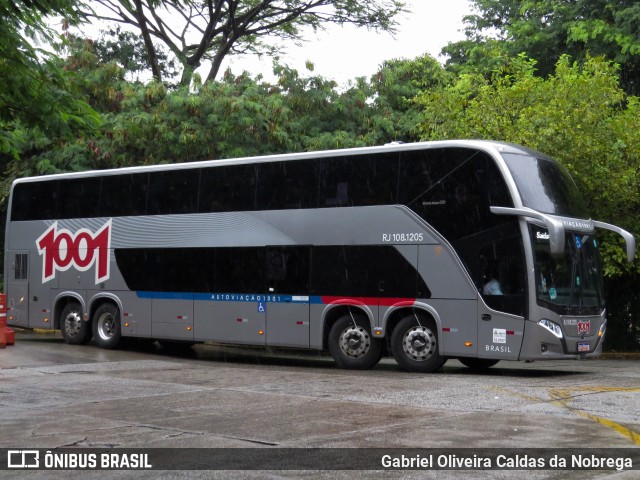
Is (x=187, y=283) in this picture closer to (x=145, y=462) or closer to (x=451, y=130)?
(x=451, y=130)

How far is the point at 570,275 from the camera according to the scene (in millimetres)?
17047

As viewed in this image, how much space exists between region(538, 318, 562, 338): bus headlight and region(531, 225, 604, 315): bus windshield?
0.80 ft

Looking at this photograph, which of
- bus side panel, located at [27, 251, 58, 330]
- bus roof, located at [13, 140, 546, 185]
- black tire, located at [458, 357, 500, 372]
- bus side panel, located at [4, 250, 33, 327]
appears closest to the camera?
bus roof, located at [13, 140, 546, 185]

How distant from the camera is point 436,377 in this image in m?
16.6

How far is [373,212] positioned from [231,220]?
354 cm

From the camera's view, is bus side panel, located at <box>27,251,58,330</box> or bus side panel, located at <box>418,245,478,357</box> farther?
bus side panel, located at <box>27,251,58,330</box>

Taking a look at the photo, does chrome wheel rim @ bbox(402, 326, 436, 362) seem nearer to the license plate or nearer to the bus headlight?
the bus headlight

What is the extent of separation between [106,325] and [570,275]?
11.3m

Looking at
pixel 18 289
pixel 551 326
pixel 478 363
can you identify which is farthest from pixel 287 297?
pixel 18 289

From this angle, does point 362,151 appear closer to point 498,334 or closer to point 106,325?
point 498,334

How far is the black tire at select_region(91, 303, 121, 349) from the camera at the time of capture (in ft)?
75.2

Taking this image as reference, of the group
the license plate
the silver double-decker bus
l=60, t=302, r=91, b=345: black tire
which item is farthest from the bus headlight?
l=60, t=302, r=91, b=345: black tire

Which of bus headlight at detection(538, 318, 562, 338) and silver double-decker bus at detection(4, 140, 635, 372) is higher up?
A: silver double-decker bus at detection(4, 140, 635, 372)

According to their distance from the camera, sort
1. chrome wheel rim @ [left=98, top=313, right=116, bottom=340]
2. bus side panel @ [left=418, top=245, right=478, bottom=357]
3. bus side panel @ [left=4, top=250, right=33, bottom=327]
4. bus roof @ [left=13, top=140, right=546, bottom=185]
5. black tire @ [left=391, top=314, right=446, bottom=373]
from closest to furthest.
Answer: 1. bus side panel @ [left=418, top=245, right=478, bottom=357]
2. bus roof @ [left=13, top=140, right=546, bottom=185]
3. black tire @ [left=391, top=314, right=446, bottom=373]
4. chrome wheel rim @ [left=98, top=313, right=116, bottom=340]
5. bus side panel @ [left=4, top=250, right=33, bottom=327]
